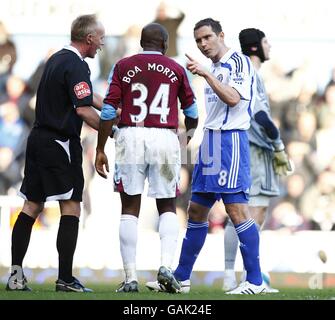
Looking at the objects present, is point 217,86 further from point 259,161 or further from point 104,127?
point 259,161

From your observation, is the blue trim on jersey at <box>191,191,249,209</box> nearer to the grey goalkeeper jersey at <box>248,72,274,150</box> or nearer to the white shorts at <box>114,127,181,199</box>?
the white shorts at <box>114,127,181,199</box>

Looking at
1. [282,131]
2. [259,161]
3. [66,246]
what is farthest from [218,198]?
[282,131]

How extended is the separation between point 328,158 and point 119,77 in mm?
5055

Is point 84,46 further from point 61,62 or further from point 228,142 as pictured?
point 228,142

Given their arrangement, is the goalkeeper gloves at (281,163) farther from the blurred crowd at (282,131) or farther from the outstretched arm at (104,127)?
the blurred crowd at (282,131)

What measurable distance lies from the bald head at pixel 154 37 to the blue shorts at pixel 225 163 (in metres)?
0.68

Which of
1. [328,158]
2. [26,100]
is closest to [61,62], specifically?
[26,100]

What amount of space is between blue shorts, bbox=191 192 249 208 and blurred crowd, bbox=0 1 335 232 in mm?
4189

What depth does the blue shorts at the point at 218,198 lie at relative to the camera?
7.58m

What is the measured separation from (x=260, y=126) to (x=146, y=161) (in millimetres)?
1538

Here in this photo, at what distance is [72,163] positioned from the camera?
773 cm

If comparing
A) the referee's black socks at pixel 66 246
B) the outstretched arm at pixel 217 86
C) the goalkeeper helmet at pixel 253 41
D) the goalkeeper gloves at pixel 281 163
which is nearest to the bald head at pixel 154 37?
the outstretched arm at pixel 217 86

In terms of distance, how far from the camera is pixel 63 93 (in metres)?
7.72

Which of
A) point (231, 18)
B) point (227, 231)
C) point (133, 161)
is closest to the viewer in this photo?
point (133, 161)
